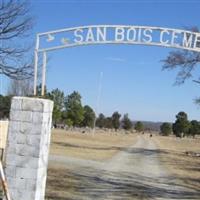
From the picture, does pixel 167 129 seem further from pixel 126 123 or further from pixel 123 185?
pixel 123 185

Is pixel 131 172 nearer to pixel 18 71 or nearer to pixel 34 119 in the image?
pixel 18 71

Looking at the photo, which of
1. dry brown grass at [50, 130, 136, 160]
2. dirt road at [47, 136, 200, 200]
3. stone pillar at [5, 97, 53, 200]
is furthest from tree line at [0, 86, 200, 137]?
stone pillar at [5, 97, 53, 200]

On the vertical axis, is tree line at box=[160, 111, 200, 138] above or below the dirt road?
above

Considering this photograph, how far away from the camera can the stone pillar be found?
1047 centimetres

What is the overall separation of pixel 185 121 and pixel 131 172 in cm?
9479

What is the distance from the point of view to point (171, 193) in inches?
608

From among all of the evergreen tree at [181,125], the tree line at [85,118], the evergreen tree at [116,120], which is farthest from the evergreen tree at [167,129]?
the evergreen tree at [181,125]

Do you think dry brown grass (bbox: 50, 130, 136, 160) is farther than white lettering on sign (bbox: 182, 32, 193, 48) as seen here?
Yes

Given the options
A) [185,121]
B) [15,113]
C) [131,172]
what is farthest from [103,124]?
[15,113]

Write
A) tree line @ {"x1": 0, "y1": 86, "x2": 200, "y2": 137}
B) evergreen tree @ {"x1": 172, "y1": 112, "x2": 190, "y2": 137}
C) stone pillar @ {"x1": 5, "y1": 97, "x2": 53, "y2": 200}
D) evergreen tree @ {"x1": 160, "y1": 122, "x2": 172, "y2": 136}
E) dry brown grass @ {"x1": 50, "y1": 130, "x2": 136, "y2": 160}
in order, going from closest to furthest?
stone pillar @ {"x1": 5, "y1": 97, "x2": 53, "y2": 200} < dry brown grass @ {"x1": 50, "y1": 130, "x2": 136, "y2": 160} < tree line @ {"x1": 0, "y1": 86, "x2": 200, "y2": 137} < evergreen tree @ {"x1": 172, "y1": 112, "x2": 190, "y2": 137} < evergreen tree @ {"x1": 160, "y1": 122, "x2": 172, "y2": 136}

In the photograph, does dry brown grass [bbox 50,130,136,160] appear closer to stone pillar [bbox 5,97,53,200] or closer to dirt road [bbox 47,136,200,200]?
dirt road [bbox 47,136,200,200]

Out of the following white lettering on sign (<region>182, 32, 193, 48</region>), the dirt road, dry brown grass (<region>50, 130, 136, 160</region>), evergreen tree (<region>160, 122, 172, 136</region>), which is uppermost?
evergreen tree (<region>160, 122, 172, 136</region>)

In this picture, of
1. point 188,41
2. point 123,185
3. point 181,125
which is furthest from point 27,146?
point 181,125

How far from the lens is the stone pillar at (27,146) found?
34.3ft
